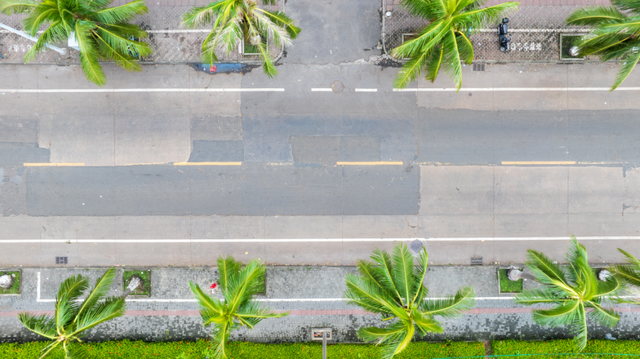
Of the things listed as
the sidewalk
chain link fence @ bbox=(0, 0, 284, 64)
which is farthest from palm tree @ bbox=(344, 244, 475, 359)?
chain link fence @ bbox=(0, 0, 284, 64)

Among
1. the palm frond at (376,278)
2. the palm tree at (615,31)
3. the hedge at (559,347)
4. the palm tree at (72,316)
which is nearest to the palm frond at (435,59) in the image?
the palm tree at (615,31)

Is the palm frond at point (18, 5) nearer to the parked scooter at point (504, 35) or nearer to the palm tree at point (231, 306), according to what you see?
the palm tree at point (231, 306)

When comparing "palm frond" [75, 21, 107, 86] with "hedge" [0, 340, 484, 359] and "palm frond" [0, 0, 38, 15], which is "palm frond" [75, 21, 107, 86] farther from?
"hedge" [0, 340, 484, 359]

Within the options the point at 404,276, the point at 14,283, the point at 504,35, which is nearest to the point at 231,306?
the point at 404,276

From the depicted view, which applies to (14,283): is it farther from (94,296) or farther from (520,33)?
(520,33)

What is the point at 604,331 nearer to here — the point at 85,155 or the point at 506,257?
the point at 506,257

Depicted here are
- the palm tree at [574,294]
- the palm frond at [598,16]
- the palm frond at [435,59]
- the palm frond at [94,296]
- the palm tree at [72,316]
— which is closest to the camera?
the palm tree at [574,294]
